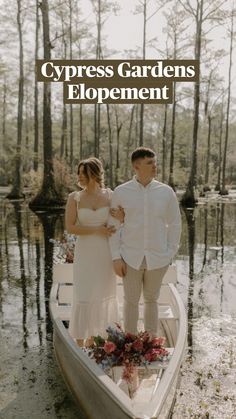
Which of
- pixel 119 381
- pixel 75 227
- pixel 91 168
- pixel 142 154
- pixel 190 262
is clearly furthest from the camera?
pixel 190 262

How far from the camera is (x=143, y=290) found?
172 inches

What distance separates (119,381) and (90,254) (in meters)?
1.21

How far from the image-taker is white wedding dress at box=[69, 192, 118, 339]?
181 inches

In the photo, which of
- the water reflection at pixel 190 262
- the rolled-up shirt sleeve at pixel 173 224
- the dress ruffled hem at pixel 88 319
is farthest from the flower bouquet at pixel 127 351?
the water reflection at pixel 190 262

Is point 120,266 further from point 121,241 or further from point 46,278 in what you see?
point 46,278

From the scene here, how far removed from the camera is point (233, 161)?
6788cm

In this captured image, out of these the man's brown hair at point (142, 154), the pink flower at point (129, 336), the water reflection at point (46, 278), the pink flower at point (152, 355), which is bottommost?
the water reflection at point (46, 278)

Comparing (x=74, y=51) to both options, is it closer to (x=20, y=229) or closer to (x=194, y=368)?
(x=20, y=229)

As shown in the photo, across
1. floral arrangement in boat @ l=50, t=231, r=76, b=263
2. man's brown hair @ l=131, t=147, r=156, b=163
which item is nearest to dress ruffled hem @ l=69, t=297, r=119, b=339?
man's brown hair @ l=131, t=147, r=156, b=163

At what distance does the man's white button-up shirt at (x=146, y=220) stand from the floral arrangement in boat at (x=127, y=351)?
22.7 inches

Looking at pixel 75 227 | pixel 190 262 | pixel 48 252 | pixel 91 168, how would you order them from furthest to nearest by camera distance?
pixel 48 252 → pixel 190 262 → pixel 75 227 → pixel 91 168

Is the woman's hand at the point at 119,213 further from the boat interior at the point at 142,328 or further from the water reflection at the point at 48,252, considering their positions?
the water reflection at the point at 48,252

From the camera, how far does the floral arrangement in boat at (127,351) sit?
3.97 metres

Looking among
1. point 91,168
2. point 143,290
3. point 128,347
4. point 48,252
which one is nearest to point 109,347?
point 128,347
